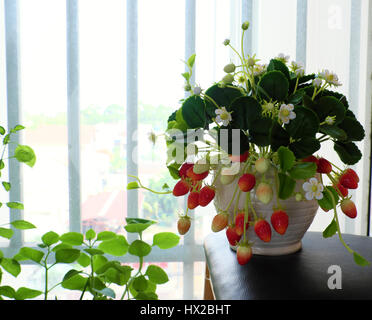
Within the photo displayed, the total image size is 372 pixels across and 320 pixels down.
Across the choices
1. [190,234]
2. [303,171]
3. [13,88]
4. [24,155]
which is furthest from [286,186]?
[13,88]

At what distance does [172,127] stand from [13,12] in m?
1.01

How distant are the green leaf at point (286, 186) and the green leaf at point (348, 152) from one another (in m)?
0.17

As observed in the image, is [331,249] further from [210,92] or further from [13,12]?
[13,12]

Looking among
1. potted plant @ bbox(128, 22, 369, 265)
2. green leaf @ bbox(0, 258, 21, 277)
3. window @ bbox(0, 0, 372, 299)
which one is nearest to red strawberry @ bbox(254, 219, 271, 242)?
potted plant @ bbox(128, 22, 369, 265)

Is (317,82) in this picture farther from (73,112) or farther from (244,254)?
(73,112)

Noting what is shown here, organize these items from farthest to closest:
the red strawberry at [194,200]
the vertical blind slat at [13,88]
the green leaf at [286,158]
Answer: the vertical blind slat at [13,88]
the red strawberry at [194,200]
the green leaf at [286,158]

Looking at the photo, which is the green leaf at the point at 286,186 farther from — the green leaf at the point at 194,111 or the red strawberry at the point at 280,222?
the green leaf at the point at 194,111

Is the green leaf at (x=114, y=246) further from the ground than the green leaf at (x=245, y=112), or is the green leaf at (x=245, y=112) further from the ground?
the green leaf at (x=245, y=112)

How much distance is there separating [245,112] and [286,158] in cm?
10

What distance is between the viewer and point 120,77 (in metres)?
1.38

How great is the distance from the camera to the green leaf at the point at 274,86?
59 cm

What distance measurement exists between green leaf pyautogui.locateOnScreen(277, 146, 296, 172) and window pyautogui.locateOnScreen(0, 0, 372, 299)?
82 cm

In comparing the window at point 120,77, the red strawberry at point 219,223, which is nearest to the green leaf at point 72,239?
the red strawberry at point 219,223
